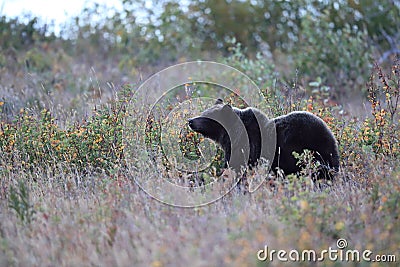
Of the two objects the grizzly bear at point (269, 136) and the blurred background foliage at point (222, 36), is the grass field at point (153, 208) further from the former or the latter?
the blurred background foliage at point (222, 36)

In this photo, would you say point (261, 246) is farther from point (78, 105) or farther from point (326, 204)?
point (78, 105)

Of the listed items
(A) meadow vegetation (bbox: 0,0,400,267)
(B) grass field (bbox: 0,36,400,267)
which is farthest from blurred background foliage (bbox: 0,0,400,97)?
(B) grass field (bbox: 0,36,400,267)

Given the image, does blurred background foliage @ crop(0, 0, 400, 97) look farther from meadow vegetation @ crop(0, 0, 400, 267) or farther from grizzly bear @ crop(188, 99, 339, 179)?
grizzly bear @ crop(188, 99, 339, 179)

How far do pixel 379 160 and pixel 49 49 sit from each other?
1107 centimetres

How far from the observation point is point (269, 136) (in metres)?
6.41

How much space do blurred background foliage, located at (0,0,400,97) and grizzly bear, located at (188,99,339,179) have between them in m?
6.36

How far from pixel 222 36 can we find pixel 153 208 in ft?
40.9

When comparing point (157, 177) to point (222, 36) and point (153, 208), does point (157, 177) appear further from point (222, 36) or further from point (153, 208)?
point (222, 36)

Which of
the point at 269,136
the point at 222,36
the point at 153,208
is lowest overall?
the point at 153,208

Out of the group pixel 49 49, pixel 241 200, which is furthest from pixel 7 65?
pixel 241 200

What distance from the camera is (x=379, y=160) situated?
6.08 metres

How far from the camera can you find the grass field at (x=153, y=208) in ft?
14.5

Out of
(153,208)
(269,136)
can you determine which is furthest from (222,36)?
(153,208)

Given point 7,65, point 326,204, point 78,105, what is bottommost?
point 326,204
